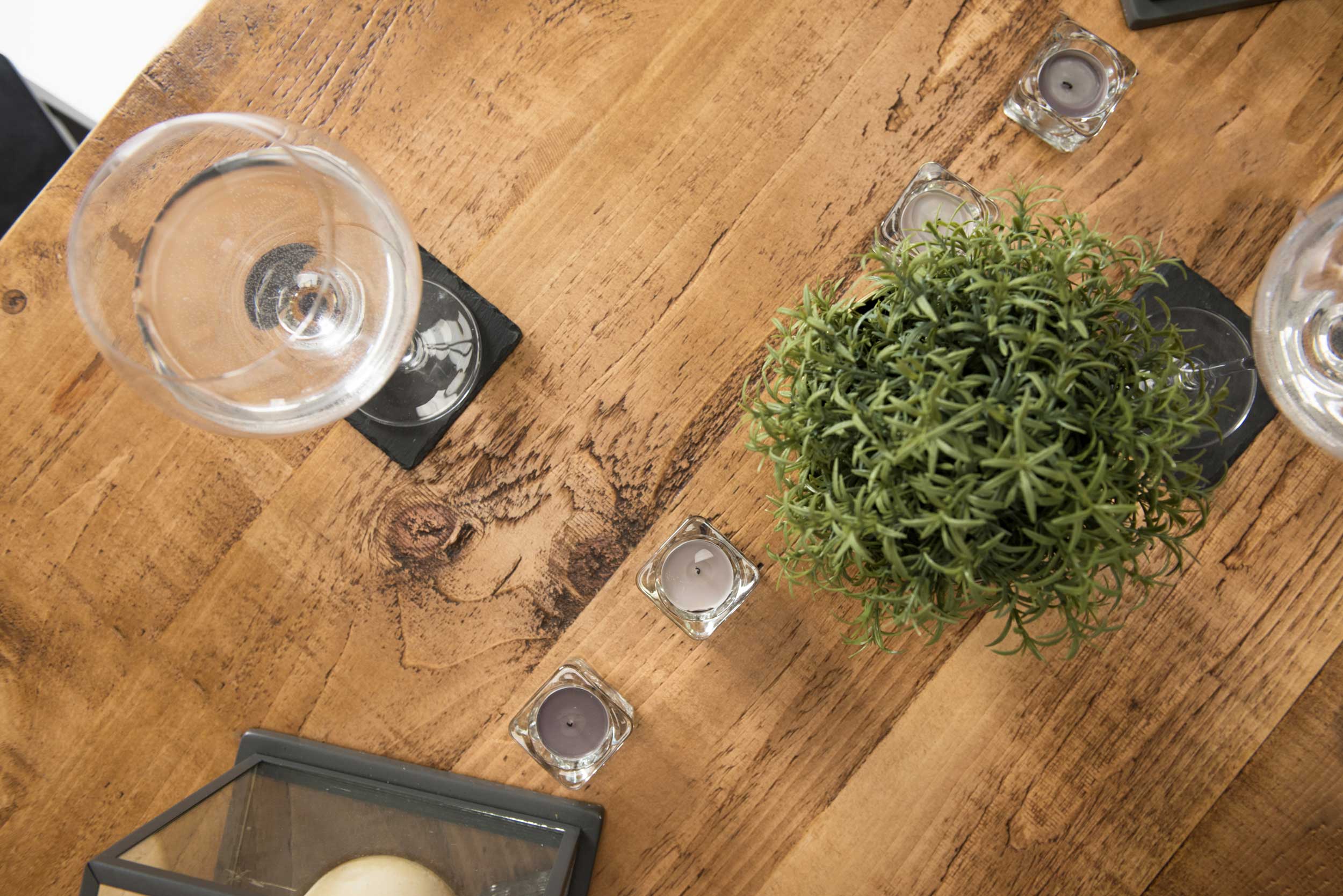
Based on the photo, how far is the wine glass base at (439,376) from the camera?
2.52 feet

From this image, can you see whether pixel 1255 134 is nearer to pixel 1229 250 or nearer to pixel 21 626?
pixel 1229 250

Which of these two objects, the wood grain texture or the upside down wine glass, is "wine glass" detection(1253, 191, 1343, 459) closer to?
the upside down wine glass

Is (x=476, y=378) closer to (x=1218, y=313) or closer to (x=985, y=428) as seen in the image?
(x=985, y=428)

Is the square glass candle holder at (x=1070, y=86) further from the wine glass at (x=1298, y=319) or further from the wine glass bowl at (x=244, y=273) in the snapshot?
the wine glass bowl at (x=244, y=273)

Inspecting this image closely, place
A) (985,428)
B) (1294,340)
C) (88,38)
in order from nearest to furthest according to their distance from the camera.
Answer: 1. (985,428)
2. (1294,340)
3. (88,38)

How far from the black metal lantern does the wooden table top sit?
0.03 m

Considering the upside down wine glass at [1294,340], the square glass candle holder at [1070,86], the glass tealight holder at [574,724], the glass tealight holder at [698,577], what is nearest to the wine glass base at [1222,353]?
the upside down wine glass at [1294,340]

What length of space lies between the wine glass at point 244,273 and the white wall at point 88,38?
0.79 meters

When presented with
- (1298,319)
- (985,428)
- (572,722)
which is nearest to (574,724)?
(572,722)

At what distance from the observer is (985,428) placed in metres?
0.50

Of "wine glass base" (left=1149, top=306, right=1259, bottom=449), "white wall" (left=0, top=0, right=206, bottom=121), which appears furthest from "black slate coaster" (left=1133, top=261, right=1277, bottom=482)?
"white wall" (left=0, top=0, right=206, bottom=121)

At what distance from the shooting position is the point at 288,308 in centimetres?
70

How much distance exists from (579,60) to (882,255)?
0.40 metres

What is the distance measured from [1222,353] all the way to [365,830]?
0.85 m
